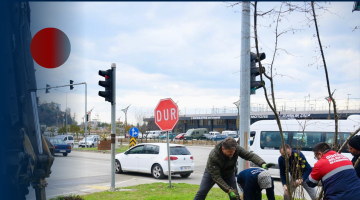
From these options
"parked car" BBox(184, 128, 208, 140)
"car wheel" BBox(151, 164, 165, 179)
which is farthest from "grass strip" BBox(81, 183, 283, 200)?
"parked car" BBox(184, 128, 208, 140)

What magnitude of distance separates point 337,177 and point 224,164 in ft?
6.09

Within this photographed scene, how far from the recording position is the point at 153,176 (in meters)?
14.2

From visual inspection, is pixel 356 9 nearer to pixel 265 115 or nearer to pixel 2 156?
pixel 2 156

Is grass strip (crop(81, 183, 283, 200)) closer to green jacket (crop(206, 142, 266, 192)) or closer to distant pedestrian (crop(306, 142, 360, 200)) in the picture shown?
green jacket (crop(206, 142, 266, 192))

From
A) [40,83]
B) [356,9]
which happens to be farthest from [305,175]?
[40,83]

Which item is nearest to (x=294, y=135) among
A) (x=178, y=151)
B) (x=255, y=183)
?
(x=178, y=151)

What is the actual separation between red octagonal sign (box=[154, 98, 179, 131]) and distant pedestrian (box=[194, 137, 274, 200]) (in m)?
5.02

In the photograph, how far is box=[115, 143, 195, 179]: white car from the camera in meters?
13.9

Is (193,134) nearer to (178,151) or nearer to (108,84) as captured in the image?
(178,151)

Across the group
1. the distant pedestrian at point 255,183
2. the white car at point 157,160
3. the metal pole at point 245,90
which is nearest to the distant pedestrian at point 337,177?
the distant pedestrian at point 255,183

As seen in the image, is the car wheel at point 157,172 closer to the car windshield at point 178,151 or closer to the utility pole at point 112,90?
the car windshield at point 178,151

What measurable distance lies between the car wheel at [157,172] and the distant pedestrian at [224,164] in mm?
8203

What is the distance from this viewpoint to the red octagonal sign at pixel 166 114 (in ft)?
35.3

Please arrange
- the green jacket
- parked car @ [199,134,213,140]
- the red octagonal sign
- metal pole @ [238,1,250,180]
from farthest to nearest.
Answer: parked car @ [199,134,213,140], the red octagonal sign, metal pole @ [238,1,250,180], the green jacket
